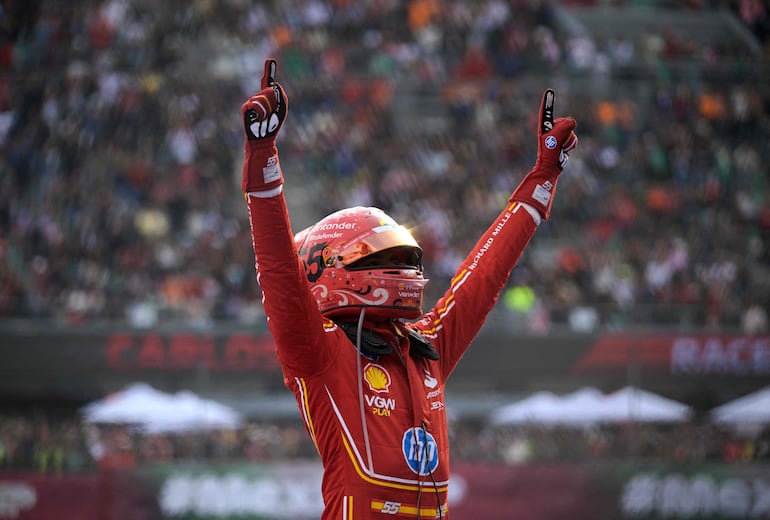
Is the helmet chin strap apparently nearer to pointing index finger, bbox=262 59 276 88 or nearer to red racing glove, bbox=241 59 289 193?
red racing glove, bbox=241 59 289 193

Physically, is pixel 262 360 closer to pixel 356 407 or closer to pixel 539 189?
pixel 539 189

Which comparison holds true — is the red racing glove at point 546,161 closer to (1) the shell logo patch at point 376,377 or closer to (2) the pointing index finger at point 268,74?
(1) the shell logo patch at point 376,377

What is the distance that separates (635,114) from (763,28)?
3.10 meters

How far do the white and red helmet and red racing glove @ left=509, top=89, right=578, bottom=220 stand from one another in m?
0.62

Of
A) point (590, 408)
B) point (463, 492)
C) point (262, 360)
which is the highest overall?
point (262, 360)

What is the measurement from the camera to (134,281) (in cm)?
1559

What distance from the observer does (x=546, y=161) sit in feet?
14.5

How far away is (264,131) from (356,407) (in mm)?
914

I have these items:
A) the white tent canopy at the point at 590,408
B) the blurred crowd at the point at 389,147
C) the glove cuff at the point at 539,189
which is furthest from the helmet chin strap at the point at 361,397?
the blurred crowd at the point at 389,147

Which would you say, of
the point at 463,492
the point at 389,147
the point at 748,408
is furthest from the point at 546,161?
the point at 389,147

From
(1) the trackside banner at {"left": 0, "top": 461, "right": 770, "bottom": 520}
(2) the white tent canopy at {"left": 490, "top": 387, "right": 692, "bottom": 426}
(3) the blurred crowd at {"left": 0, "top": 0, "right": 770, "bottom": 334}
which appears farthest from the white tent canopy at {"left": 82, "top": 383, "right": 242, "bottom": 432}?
(2) the white tent canopy at {"left": 490, "top": 387, "right": 692, "bottom": 426}

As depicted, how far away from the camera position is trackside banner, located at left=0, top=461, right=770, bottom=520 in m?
10.2

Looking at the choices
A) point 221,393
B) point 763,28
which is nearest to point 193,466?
point 221,393

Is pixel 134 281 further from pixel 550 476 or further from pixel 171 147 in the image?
pixel 550 476
